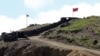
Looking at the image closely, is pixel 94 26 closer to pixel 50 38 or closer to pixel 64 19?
pixel 50 38

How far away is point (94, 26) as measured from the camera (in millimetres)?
93438

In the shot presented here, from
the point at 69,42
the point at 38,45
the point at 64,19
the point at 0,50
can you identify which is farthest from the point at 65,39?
the point at 64,19

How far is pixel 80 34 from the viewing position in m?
89.6

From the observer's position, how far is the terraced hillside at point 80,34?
83.0 metres

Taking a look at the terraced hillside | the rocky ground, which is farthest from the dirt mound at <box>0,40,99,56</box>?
the terraced hillside

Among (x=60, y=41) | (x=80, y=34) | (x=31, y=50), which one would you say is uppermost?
(x=80, y=34)

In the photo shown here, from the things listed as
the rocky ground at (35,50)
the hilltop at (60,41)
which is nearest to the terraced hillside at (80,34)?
the hilltop at (60,41)

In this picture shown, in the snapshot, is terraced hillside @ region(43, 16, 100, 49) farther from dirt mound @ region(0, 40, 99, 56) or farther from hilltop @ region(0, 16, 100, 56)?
dirt mound @ region(0, 40, 99, 56)

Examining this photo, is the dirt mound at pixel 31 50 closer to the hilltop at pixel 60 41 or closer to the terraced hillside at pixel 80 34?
the hilltop at pixel 60 41

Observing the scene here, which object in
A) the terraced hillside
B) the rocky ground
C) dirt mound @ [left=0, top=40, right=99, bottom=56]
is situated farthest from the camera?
the terraced hillside

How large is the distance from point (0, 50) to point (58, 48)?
66.8 feet

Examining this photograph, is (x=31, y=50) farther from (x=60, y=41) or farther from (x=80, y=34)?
(x=80, y=34)

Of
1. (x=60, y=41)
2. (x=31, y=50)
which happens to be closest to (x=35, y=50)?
(x=31, y=50)

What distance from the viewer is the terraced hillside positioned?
8300 centimetres
